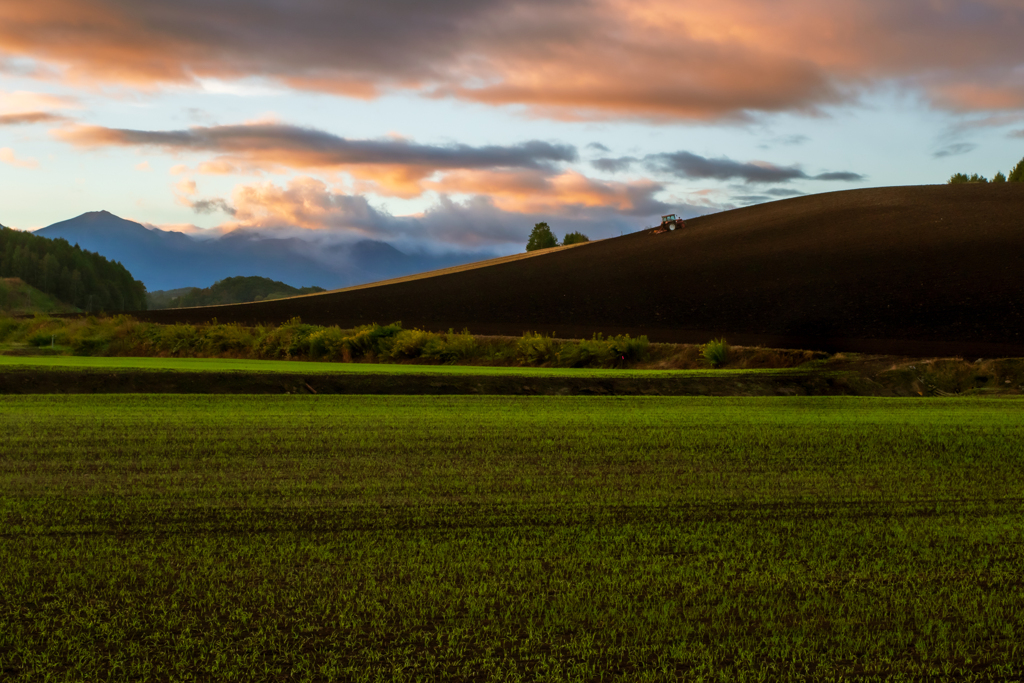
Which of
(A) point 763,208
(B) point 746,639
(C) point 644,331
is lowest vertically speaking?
(B) point 746,639

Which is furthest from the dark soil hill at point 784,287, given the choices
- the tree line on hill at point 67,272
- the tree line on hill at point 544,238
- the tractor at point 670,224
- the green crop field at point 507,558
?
the tree line on hill at point 67,272

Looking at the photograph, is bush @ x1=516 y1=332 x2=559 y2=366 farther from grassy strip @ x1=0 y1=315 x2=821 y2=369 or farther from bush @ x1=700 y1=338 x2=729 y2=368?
bush @ x1=700 y1=338 x2=729 y2=368

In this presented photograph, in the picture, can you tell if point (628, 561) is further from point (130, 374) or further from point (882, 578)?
point (130, 374)

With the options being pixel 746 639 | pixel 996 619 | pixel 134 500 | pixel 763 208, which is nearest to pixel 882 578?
pixel 996 619

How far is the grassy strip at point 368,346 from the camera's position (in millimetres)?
Answer: 23312

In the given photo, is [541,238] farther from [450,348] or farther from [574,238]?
→ [450,348]

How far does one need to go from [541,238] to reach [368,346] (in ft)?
251

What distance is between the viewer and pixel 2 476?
678 centimetres

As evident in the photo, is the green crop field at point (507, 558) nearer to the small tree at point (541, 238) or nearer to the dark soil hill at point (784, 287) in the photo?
the dark soil hill at point (784, 287)

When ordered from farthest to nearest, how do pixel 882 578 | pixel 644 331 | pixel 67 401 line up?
pixel 644 331, pixel 67 401, pixel 882 578

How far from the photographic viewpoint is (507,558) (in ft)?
14.7

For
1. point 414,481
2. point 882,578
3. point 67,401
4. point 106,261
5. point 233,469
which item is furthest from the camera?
point 106,261

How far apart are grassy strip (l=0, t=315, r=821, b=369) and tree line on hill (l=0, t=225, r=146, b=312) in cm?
11399

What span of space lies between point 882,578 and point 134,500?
4947 mm
